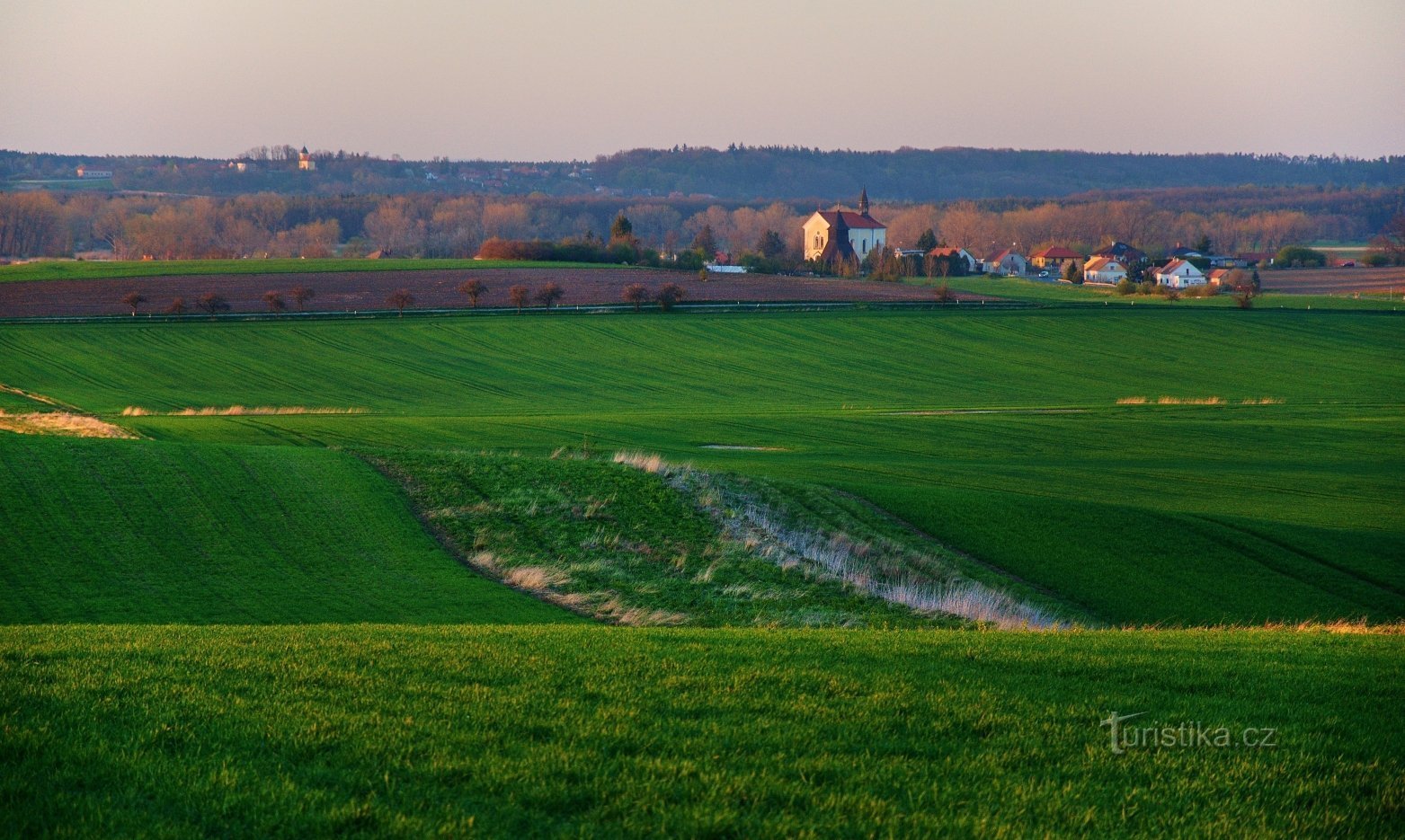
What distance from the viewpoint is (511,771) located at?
7984 millimetres

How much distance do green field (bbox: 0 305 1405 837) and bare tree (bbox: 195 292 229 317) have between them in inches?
891

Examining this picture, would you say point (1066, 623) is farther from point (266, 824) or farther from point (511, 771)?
point (266, 824)

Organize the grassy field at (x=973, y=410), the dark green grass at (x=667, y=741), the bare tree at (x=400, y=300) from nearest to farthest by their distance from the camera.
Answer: the dark green grass at (x=667, y=741) < the grassy field at (x=973, y=410) < the bare tree at (x=400, y=300)

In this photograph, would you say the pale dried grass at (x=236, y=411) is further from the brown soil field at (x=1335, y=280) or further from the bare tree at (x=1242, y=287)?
the brown soil field at (x=1335, y=280)

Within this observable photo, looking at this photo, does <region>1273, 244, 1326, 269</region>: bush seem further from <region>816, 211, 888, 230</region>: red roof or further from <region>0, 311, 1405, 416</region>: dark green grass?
<region>0, 311, 1405, 416</region>: dark green grass

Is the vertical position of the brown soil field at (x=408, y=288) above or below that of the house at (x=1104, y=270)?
below

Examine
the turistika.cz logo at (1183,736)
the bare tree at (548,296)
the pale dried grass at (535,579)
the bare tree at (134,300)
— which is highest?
the bare tree at (548,296)

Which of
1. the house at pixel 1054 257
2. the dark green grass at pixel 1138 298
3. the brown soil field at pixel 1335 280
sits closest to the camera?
the dark green grass at pixel 1138 298

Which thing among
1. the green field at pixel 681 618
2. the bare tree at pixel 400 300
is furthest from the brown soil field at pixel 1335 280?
the bare tree at pixel 400 300

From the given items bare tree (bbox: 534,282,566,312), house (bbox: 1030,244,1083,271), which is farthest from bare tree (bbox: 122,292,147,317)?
house (bbox: 1030,244,1083,271)

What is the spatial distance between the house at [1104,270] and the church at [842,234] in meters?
32.8

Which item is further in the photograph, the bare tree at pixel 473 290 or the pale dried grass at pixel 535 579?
the bare tree at pixel 473 290

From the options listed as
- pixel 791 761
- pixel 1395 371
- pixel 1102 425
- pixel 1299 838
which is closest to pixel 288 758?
pixel 791 761

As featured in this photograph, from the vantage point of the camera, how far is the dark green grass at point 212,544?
1902 centimetres
